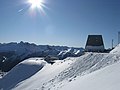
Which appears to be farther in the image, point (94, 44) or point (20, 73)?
point (94, 44)

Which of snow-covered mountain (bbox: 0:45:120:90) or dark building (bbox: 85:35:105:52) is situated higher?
dark building (bbox: 85:35:105:52)

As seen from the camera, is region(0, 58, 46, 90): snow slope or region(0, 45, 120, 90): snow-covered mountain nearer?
region(0, 45, 120, 90): snow-covered mountain

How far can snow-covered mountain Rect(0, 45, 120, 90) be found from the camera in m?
14.9

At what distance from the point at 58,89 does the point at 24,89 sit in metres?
8.86

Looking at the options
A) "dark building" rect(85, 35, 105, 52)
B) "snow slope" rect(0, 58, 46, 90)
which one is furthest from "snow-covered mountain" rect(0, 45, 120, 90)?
"dark building" rect(85, 35, 105, 52)

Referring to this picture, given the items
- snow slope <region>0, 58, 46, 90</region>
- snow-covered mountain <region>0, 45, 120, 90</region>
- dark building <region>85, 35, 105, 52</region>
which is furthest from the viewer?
dark building <region>85, 35, 105, 52</region>

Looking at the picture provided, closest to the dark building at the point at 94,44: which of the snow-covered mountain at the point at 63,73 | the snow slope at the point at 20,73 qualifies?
the snow-covered mountain at the point at 63,73

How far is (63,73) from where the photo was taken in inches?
886

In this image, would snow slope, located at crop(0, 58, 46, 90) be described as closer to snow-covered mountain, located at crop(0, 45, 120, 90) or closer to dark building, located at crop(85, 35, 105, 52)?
snow-covered mountain, located at crop(0, 45, 120, 90)

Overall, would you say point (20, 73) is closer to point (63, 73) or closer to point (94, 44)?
point (63, 73)

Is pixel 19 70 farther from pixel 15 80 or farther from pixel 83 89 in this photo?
pixel 83 89

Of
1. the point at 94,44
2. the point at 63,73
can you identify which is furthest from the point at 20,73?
the point at 94,44

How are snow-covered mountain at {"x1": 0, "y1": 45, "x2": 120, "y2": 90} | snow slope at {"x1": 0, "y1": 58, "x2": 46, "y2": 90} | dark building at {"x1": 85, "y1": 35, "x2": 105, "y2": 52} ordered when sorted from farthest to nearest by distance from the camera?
dark building at {"x1": 85, "y1": 35, "x2": 105, "y2": 52}, snow slope at {"x1": 0, "y1": 58, "x2": 46, "y2": 90}, snow-covered mountain at {"x1": 0, "y1": 45, "x2": 120, "y2": 90}

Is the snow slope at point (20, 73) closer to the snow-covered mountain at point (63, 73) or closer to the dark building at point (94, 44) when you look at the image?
the snow-covered mountain at point (63, 73)
